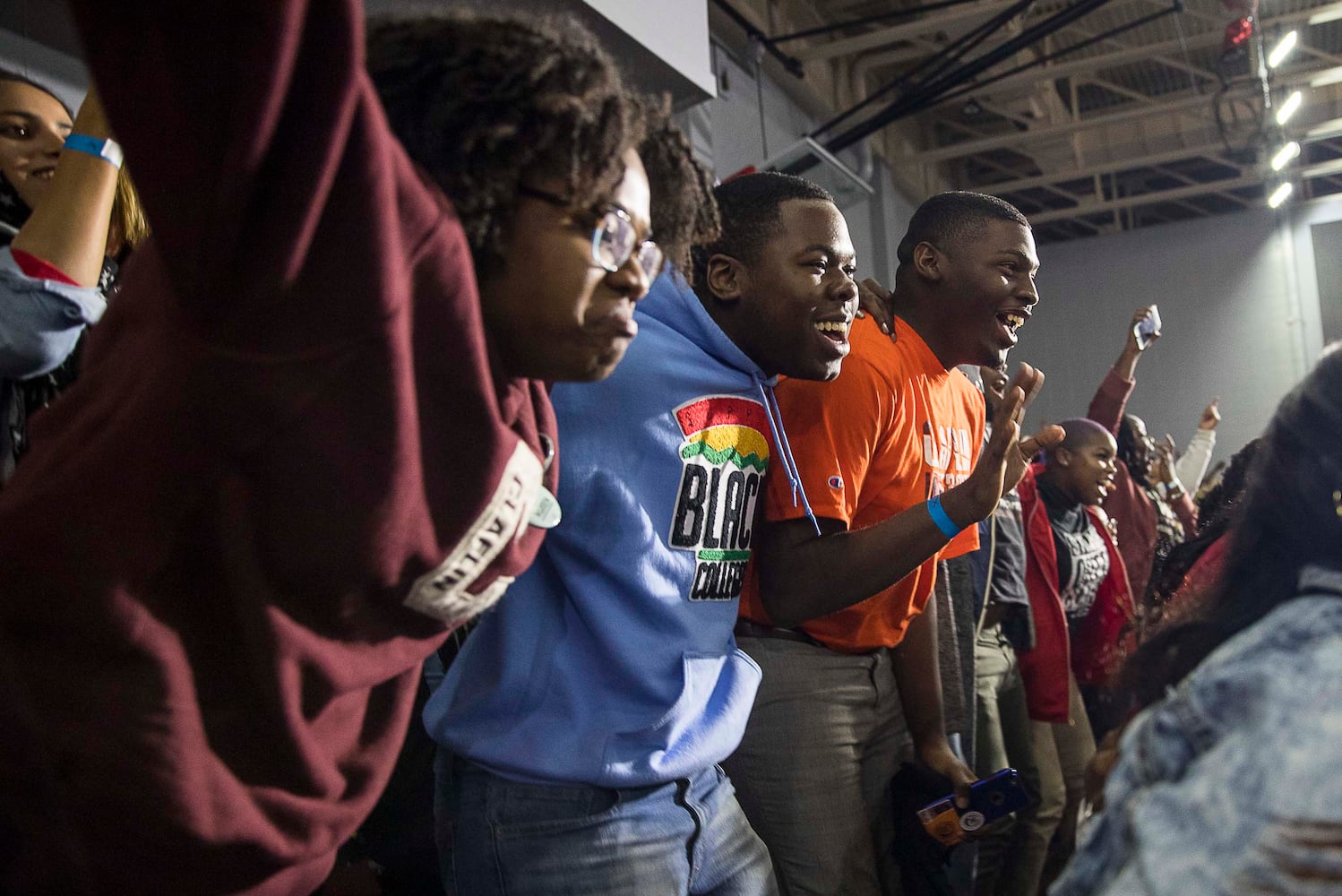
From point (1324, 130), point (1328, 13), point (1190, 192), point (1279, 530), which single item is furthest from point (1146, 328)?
point (1190, 192)

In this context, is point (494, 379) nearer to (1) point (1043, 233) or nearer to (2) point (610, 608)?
(2) point (610, 608)

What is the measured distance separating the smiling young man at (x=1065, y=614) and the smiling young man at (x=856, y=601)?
0.77 meters

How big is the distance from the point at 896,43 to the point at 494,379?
814 cm

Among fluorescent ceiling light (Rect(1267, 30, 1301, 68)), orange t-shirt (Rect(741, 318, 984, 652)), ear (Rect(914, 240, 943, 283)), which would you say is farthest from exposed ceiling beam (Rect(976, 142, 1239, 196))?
orange t-shirt (Rect(741, 318, 984, 652))

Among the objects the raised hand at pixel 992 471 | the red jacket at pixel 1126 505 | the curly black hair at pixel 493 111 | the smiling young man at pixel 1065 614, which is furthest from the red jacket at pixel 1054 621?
the curly black hair at pixel 493 111

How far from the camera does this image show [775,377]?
1795 millimetres

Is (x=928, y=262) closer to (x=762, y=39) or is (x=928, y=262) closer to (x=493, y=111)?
(x=493, y=111)

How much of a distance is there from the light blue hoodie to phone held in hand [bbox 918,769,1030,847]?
479mm

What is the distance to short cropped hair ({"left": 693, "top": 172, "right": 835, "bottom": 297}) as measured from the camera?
70.6 inches

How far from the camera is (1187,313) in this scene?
1102 centimetres

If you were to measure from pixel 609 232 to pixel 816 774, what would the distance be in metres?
1.12

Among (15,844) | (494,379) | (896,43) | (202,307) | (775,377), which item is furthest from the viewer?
(896,43)

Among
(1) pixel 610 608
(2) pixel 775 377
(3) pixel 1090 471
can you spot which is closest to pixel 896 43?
(3) pixel 1090 471

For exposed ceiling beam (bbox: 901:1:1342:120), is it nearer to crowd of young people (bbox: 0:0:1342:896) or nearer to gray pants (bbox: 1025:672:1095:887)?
gray pants (bbox: 1025:672:1095:887)
